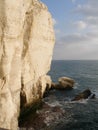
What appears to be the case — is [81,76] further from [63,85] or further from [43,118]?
[43,118]

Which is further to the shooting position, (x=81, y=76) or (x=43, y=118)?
(x=81, y=76)

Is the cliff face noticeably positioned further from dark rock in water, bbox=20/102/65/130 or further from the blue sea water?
the blue sea water

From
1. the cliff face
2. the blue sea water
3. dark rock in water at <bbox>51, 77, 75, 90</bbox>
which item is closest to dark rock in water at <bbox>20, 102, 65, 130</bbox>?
the cliff face

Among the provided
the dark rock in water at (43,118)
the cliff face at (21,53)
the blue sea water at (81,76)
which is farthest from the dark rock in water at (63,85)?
the dark rock in water at (43,118)

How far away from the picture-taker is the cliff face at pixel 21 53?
756 inches

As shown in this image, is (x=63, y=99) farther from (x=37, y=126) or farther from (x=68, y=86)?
(x=37, y=126)

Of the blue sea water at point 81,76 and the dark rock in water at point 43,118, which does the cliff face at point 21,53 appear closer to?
the dark rock in water at point 43,118

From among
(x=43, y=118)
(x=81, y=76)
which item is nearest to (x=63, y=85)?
(x=43, y=118)

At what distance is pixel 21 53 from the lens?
23859mm

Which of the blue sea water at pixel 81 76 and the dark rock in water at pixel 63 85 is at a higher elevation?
the dark rock in water at pixel 63 85

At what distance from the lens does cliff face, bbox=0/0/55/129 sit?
1920 cm

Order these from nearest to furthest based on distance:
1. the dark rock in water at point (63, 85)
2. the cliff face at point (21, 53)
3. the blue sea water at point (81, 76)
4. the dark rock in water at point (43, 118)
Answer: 1. the cliff face at point (21, 53)
2. the dark rock in water at point (43, 118)
3. the dark rock in water at point (63, 85)
4. the blue sea water at point (81, 76)

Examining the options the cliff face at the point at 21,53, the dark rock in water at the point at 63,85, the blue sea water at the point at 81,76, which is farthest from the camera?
the blue sea water at the point at 81,76

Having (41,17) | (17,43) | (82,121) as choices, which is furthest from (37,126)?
(41,17)
